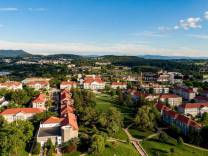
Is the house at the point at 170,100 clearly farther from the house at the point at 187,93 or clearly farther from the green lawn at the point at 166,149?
the green lawn at the point at 166,149

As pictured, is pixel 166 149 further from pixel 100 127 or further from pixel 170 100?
pixel 170 100

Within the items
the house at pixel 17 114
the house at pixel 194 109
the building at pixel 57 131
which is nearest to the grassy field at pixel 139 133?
the building at pixel 57 131

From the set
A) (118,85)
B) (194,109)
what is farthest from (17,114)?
(118,85)

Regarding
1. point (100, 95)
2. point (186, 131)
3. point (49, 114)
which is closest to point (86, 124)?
point (49, 114)

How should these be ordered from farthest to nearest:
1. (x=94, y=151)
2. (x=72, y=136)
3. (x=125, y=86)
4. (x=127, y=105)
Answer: (x=125, y=86) < (x=127, y=105) < (x=72, y=136) < (x=94, y=151)

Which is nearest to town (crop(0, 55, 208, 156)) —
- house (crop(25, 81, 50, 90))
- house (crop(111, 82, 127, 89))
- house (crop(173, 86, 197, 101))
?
house (crop(173, 86, 197, 101))

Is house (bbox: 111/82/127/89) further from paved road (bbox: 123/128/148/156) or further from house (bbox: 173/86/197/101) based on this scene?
paved road (bbox: 123/128/148/156)

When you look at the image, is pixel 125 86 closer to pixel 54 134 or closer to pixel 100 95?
pixel 100 95
